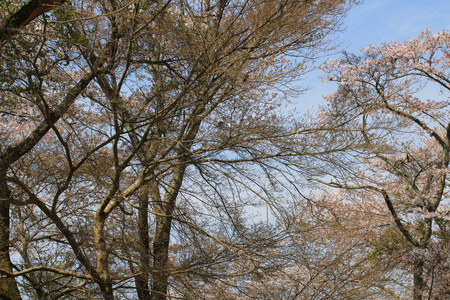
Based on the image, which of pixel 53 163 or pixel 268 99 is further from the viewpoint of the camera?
pixel 53 163

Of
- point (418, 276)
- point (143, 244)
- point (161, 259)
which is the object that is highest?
point (143, 244)

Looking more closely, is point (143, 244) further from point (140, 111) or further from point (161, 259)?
point (140, 111)

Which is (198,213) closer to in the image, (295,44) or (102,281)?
(102,281)

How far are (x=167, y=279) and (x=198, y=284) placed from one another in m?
0.48

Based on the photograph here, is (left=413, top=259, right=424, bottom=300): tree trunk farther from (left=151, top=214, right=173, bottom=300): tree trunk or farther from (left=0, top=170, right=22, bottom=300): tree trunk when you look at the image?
(left=0, top=170, right=22, bottom=300): tree trunk

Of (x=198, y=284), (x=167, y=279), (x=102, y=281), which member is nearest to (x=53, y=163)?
(x=102, y=281)

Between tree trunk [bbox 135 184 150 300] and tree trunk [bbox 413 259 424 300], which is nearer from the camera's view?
tree trunk [bbox 135 184 150 300]

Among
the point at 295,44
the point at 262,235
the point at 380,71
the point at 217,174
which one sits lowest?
the point at 262,235

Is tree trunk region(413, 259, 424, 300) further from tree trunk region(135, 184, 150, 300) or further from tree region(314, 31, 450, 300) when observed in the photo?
tree trunk region(135, 184, 150, 300)

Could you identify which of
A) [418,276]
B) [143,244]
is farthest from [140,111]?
[418,276]

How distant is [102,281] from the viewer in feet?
18.6

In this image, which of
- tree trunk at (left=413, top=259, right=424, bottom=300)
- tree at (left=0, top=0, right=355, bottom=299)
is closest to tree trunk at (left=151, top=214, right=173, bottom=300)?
tree at (left=0, top=0, right=355, bottom=299)

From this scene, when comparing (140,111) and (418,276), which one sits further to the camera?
(418,276)

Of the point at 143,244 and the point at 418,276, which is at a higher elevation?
the point at 143,244
